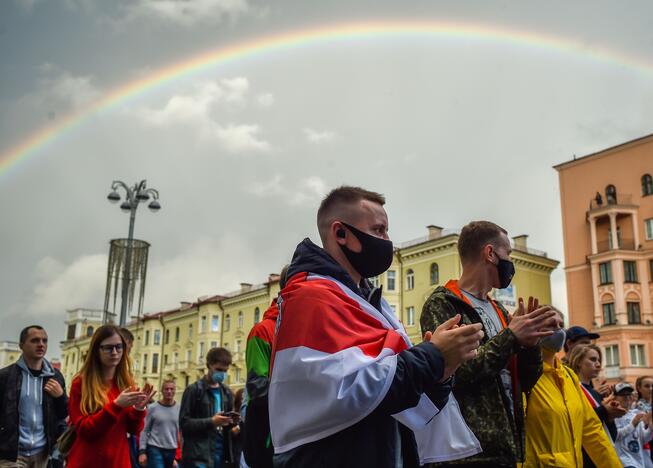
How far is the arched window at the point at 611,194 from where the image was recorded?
49562 mm

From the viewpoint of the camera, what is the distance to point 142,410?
5.09 metres

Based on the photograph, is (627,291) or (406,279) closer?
(627,291)

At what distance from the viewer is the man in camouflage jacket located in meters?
3.49

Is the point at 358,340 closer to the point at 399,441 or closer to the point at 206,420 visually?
the point at 399,441

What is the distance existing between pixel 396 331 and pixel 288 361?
486 millimetres

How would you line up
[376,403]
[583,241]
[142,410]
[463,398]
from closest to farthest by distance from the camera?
1. [376,403]
2. [463,398]
3. [142,410]
4. [583,241]

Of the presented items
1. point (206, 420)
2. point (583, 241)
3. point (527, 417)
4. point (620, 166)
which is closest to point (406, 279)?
point (583, 241)

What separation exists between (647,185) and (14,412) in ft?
163

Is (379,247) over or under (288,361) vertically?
over

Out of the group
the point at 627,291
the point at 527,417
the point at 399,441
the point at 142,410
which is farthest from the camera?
the point at 627,291

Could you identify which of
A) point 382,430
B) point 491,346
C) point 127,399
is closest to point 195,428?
point 127,399

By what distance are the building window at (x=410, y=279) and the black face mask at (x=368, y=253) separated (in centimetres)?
5012

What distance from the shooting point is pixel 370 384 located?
2338 millimetres

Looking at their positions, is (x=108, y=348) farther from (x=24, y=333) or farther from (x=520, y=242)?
(x=520, y=242)
